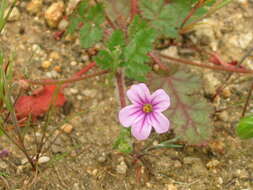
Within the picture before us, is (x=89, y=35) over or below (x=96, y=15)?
below

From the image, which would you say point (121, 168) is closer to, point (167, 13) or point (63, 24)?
point (167, 13)

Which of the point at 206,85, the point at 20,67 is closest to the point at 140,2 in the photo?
the point at 206,85

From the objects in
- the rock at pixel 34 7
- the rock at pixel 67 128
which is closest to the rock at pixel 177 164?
the rock at pixel 67 128

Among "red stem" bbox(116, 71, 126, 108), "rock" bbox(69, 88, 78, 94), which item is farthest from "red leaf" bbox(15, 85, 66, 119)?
"red stem" bbox(116, 71, 126, 108)

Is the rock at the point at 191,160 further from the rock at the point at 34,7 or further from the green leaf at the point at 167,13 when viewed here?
the rock at the point at 34,7

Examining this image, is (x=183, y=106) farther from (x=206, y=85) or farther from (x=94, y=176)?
(x=94, y=176)

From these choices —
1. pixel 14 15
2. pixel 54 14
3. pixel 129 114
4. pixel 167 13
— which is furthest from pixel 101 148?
pixel 14 15
